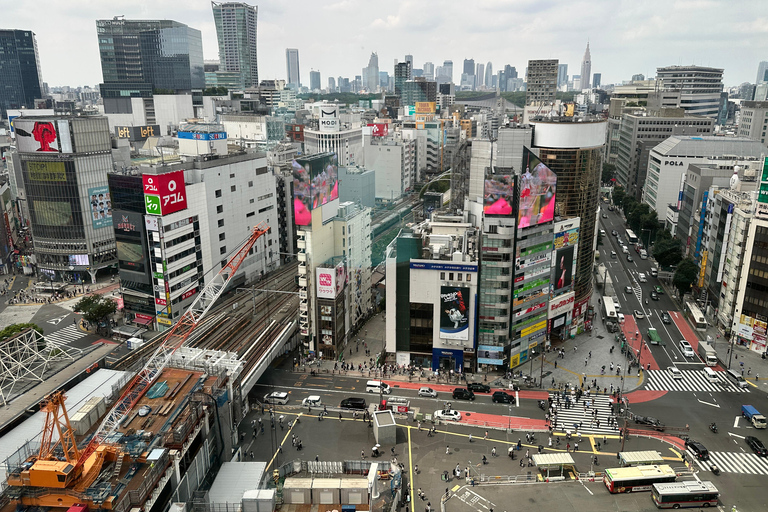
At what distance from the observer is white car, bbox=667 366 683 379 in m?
69.6

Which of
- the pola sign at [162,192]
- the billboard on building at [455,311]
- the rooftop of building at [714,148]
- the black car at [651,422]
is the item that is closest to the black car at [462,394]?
the billboard on building at [455,311]

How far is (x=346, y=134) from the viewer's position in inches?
7195

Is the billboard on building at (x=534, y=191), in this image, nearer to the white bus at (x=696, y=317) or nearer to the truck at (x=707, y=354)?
the truck at (x=707, y=354)

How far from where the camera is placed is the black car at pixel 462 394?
64.2 metres

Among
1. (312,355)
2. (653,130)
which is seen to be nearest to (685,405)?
(312,355)

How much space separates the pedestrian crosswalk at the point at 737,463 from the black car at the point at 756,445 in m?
0.48

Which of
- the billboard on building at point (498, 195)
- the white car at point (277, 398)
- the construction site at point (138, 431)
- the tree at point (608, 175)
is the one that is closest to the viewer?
the construction site at point (138, 431)

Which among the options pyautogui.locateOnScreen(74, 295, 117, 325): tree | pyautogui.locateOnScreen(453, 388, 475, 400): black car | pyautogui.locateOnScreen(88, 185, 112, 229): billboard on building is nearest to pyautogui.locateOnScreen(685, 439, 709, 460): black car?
pyautogui.locateOnScreen(453, 388, 475, 400): black car

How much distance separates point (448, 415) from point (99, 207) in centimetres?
7641

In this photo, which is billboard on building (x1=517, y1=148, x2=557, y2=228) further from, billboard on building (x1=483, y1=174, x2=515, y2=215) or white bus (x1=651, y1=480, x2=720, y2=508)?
white bus (x1=651, y1=480, x2=720, y2=508)

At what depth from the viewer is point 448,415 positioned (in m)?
60.1

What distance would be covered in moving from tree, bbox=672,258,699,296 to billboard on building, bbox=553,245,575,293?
978 inches

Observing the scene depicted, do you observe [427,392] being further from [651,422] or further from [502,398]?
[651,422]

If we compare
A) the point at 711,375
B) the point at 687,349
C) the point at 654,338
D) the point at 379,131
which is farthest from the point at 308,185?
the point at 379,131
